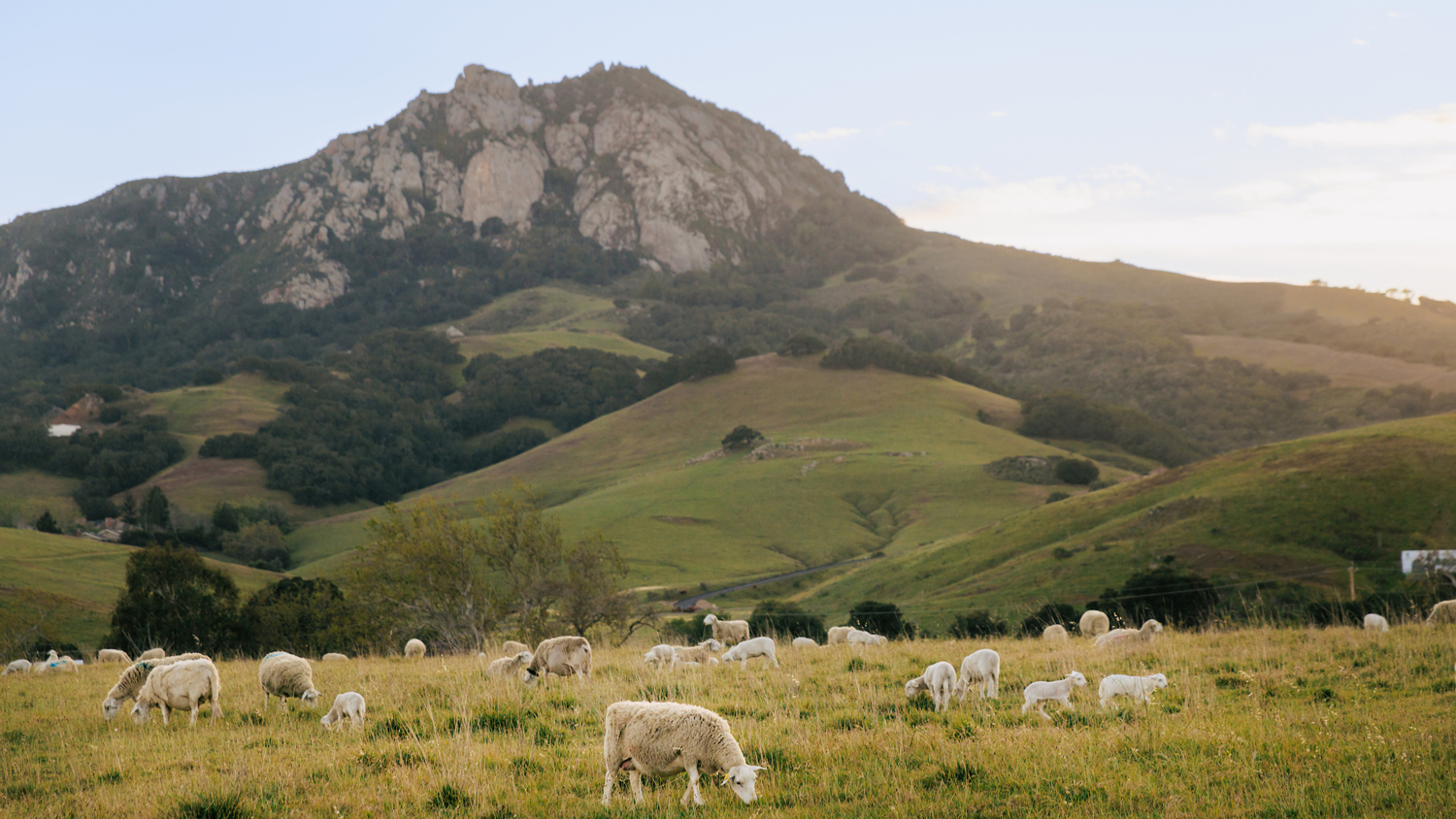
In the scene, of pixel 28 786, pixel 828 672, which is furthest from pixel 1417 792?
pixel 28 786

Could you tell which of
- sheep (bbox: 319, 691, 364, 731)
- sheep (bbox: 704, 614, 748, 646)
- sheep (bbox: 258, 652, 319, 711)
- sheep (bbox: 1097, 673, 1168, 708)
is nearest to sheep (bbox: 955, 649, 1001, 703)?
sheep (bbox: 1097, 673, 1168, 708)

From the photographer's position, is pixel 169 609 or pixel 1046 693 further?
pixel 169 609

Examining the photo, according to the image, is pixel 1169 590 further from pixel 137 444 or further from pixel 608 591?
pixel 137 444

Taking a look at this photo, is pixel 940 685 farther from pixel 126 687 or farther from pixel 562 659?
pixel 126 687

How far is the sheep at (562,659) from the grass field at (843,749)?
0.56m

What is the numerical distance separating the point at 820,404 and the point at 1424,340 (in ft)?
424

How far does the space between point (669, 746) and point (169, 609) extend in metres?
37.7

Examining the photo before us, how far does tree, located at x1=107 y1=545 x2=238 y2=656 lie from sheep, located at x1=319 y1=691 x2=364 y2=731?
27.9 m

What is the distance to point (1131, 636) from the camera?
19.0m

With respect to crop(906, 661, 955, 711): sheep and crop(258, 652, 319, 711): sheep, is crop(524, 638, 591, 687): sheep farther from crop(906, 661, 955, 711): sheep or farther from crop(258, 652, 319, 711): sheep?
crop(906, 661, 955, 711): sheep

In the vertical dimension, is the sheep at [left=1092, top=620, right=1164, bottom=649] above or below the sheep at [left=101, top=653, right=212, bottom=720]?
below

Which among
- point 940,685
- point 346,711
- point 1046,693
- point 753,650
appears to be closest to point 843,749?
point 940,685

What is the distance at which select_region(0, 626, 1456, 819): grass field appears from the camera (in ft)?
25.2

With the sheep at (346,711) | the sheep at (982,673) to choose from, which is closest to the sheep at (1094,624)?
the sheep at (982,673)
